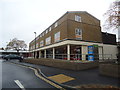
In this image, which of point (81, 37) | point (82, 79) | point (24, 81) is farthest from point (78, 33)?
point (24, 81)

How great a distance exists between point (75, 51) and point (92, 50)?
14.9 feet

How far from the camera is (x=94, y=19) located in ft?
67.2

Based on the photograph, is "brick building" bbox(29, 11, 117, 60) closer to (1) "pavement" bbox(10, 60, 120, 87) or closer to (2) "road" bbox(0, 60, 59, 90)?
(1) "pavement" bbox(10, 60, 120, 87)

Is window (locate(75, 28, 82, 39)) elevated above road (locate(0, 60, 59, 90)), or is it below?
above

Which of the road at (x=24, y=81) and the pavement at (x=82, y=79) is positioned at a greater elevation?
the pavement at (x=82, y=79)

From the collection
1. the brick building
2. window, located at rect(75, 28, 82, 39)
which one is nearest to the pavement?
the brick building

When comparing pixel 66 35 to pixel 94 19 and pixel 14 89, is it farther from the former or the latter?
pixel 14 89

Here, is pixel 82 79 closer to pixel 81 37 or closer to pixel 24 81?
pixel 24 81

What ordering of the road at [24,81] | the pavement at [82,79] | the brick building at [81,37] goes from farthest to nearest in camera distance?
the brick building at [81,37]
the pavement at [82,79]
the road at [24,81]

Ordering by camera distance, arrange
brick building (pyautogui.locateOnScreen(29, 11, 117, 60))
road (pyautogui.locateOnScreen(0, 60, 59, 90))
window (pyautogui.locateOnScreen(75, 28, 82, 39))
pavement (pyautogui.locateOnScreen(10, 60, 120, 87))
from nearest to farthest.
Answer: road (pyautogui.locateOnScreen(0, 60, 59, 90))
pavement (pyautogui.locateOnScreen(10, 60, 120, 87))
brick building (pyautogui.locateOnScreen(29, 11, 117, 60))
window (pyautogui.locateOnScreen(75, 28, 82, 39))

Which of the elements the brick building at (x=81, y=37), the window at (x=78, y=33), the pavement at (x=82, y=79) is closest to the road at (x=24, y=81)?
the pavement at (x=82, y=79)

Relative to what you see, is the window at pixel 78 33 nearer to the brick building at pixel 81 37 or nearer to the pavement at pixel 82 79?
the brick building at pixel 81 37

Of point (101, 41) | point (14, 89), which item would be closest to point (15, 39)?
point (101, 41)

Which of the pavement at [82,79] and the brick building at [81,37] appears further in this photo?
the brick building at [81,37]
